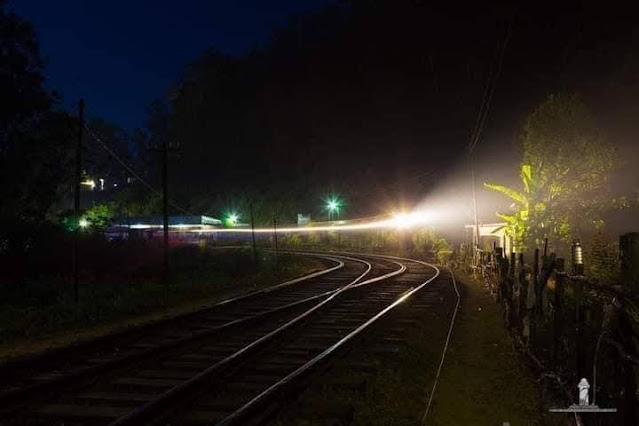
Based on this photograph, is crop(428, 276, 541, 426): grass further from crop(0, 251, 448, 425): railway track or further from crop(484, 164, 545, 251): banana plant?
crop(484, 164, 545, 251): banana plant

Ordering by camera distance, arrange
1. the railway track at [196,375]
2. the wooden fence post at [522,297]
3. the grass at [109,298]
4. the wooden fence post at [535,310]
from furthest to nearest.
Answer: the grass at [109,298]
the wooden fence post at [522,297]
the wooden fence post at [535,310]
the railway track at [196,375]

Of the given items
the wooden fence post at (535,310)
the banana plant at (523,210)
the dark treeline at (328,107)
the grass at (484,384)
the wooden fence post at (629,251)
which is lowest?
the grass at (484,384)

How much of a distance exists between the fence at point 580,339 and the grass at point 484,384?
382mm

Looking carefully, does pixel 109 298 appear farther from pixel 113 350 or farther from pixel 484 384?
pixel 484 384

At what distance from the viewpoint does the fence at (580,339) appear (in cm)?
495

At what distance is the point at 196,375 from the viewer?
24.7 ft

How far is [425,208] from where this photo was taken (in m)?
57.3

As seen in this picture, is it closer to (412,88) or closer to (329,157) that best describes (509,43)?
(412,88)

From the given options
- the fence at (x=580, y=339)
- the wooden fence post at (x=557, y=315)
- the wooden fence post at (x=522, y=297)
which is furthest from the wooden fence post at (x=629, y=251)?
the wooden fence post at (x=522, y=297)

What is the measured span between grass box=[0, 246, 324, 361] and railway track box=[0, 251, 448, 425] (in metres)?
2.84

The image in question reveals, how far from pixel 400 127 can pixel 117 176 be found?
75686mm

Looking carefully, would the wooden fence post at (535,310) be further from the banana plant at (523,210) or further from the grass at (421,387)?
the banana plant at (523,210)

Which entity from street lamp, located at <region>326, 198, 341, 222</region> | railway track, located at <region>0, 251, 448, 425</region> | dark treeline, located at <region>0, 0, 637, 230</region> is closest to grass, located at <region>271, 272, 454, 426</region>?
railway track, located at <region>0, 251, 448, 425</region>

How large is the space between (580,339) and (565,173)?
26.0 metres
